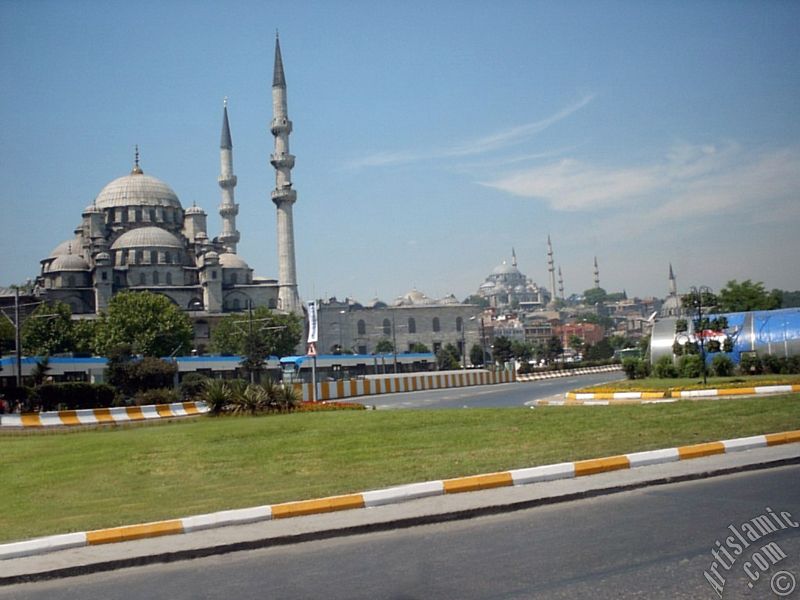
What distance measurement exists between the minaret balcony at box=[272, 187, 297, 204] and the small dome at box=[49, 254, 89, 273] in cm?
2943

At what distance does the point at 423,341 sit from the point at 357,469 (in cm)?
12713

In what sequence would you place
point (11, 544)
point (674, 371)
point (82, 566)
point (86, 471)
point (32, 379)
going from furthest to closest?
point (32, 379) → point (674, 371) → point (86, 471) → point (11, 544) → point (82, 566)

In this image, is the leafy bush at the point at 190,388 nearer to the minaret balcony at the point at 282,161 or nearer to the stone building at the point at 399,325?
the minaret balcony at the point at 282,161

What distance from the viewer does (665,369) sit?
36938mm

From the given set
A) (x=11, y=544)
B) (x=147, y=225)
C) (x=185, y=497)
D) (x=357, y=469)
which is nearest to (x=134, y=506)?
(x=185, y=497)

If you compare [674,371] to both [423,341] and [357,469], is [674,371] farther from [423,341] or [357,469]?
[423,341]

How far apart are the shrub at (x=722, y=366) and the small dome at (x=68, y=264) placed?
89.0 m

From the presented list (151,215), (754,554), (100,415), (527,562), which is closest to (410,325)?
(151,215)

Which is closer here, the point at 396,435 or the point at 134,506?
the point at 134,506

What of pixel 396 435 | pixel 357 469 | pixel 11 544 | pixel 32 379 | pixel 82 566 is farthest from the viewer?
pixel 32 379

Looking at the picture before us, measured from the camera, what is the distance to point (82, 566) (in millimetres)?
8297

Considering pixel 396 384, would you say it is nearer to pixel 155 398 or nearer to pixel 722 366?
pixel 155 398

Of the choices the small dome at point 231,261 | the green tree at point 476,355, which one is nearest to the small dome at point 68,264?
the small dome at point 231,261

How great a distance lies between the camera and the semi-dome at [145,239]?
111 m
